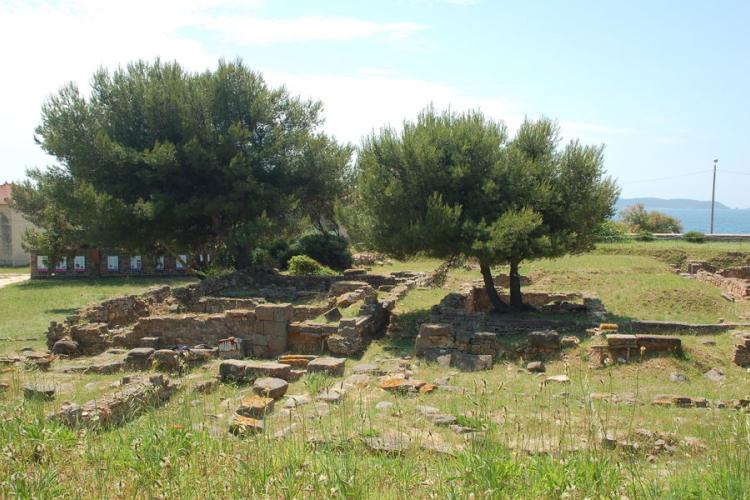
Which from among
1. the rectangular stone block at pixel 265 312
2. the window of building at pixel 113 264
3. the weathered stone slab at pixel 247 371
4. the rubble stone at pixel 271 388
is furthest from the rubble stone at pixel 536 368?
the window of building at pixel 113 264

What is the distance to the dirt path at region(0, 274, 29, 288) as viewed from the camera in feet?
114

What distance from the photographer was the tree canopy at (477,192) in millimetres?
15430

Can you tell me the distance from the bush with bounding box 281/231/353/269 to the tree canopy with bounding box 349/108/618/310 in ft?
48.8

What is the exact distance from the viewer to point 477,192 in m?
16.1

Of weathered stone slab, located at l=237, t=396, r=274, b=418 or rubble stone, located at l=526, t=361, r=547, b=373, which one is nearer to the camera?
weathered stone slab, located at l=237, t=396, r=274, b=418

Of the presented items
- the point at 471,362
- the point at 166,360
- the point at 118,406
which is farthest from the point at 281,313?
the point at 118,406

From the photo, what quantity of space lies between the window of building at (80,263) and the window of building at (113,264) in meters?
1.38

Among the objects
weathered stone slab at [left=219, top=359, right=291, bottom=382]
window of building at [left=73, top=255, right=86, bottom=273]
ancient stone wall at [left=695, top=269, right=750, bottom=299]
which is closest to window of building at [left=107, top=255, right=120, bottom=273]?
window of building at [left=73, top=255, right=86, bottom=273]

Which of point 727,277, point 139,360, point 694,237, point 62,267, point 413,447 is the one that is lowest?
point 62,267

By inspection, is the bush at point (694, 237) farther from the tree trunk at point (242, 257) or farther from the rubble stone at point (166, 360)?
the rubble stone at point (166, 360)

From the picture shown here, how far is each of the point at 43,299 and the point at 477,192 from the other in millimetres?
20022

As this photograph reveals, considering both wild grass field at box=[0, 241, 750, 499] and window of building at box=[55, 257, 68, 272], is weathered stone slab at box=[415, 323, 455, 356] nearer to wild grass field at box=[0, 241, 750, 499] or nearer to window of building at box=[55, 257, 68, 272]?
wild grass field at box=[0, 241, 750, 499]

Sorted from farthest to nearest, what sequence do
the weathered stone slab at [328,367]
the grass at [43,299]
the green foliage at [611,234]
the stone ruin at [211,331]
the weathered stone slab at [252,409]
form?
the green foliage at [611,234] → the grass at [43,299] → the stone ruin at [211,331] → the weathered stone slab at [328,367] → the weathered stone slab at [252,409]

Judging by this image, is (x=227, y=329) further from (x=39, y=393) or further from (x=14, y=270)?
(x=14, y=270)
